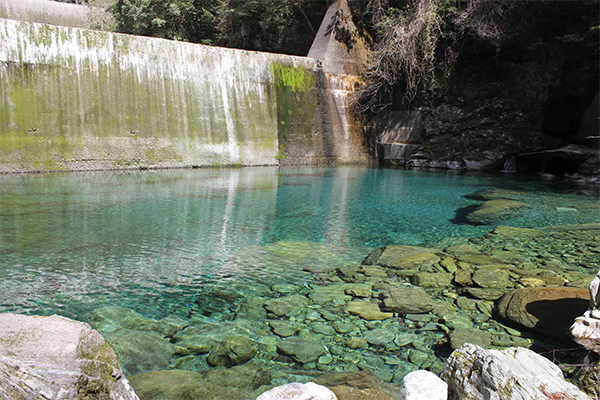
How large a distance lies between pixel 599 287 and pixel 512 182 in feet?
31.1

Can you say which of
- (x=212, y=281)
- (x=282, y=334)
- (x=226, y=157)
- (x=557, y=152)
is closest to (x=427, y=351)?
(x=282, y=334)

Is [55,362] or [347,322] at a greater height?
[55,362]

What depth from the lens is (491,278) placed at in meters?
3.85

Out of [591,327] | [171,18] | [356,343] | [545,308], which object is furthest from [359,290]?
[171,18]

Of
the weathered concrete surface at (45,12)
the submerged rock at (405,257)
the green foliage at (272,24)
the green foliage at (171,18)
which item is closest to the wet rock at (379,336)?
the submerged rock at (405,257)

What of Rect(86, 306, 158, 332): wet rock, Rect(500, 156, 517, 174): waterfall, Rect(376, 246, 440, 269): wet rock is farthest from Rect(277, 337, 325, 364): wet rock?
Rect(500, 156, 517, 174): waterfall

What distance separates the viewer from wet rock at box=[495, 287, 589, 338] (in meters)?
2.91

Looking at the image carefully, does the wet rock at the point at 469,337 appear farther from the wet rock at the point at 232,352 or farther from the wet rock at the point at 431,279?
the wet rock at the point at 232,352

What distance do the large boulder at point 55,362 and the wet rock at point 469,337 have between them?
6.25ft

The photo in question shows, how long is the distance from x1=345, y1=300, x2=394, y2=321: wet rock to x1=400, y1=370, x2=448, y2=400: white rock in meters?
1.10

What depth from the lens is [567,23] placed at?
1288 centimetres

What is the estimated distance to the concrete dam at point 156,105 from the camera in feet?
33.0

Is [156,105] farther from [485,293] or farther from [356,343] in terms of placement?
[356,343]

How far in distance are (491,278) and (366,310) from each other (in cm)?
129
